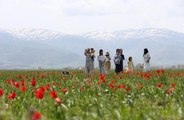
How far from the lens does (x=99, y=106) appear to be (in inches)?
330

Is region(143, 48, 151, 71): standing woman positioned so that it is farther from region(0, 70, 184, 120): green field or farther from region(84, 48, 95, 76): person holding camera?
region(0, 70, 184, 120): green field

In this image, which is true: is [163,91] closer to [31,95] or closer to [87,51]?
[31,95]

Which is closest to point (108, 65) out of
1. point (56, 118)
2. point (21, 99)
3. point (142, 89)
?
point (142, 89)

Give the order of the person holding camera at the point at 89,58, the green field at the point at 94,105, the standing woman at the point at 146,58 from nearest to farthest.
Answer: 1. the green field at the point at 94,105
2. the person holding camera at the point at 89,58
3. the standing woman at the point at 146,58

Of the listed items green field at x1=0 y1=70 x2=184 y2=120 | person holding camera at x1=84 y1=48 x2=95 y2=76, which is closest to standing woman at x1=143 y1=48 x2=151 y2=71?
person holding camera at x1=84 y1=48 x2=95 y2=76

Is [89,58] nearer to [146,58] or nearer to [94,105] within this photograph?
[146,58]

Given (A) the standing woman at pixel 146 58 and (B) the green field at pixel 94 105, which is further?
(A) the standing woman at pixel 146 58

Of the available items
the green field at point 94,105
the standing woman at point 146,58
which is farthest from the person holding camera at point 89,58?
the green field at point 94,105

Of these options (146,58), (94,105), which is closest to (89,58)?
(146,58)

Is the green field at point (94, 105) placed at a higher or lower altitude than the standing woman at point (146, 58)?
lower

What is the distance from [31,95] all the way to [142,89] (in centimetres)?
298

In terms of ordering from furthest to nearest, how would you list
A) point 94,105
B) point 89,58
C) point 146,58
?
1. point 146,58
2. point 89,58
3. point 94,105

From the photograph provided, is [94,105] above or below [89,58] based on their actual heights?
below

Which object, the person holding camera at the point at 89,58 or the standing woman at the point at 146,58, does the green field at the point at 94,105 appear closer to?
the person holding camera at the point at 89,58
